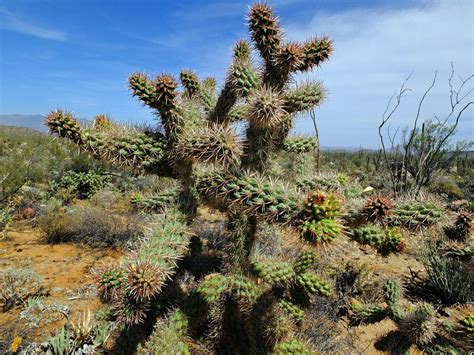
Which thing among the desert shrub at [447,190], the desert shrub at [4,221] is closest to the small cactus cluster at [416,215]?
the desert shrub at [4,221]

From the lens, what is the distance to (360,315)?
381 centimetres

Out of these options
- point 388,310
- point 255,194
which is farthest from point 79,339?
point 388,310

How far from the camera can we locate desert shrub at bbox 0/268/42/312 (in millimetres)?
3701

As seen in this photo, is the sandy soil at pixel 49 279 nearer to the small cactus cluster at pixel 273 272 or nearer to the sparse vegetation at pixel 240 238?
the sparse vegetation at pixel 240 238

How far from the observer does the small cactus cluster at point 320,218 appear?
66.0 inches

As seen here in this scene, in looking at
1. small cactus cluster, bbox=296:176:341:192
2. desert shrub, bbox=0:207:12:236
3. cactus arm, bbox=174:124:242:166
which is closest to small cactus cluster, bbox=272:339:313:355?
small cactus cluster, bbox=296:176:341:192

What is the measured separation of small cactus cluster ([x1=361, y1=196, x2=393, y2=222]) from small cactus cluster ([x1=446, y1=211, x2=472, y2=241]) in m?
0.93

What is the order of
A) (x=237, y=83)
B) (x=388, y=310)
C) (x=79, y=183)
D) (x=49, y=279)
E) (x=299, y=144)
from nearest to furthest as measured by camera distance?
(x=237, y=83) < (x=299, y=144) < (x=388, y=310) < (x=49, y=279) < (x=79, y=183)

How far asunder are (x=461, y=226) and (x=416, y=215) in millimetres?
818

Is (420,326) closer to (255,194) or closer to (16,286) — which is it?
(255,194)

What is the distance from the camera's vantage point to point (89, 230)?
228 inches

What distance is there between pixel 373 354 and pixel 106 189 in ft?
26.1

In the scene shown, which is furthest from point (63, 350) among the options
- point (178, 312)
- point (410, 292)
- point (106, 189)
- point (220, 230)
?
point (106, 189)

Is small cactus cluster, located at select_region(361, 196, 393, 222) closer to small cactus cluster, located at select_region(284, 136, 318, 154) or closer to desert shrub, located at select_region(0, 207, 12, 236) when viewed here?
small cactus cluster, located at select_region(284, 136, 318, 154)
